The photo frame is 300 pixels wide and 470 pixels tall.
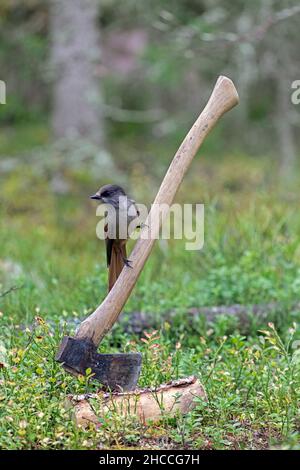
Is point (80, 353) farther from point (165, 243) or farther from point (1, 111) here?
point (1, 111)

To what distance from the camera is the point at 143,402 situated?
4.21 meters

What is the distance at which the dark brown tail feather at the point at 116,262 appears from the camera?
14.9 feet

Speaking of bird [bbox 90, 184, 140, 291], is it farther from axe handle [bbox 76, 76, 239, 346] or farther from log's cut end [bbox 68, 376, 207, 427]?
log's cut end [bbox 68, 376, 207, 427]

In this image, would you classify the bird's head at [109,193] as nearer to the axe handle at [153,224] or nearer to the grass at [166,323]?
the axe handle at [153,224]

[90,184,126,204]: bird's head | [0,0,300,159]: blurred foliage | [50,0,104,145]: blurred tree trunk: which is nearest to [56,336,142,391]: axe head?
[90,184,126,204]: bird's head

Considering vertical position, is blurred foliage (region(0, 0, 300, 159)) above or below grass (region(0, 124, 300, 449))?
above

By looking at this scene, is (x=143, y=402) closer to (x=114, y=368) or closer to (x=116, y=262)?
(x=114, y=368)

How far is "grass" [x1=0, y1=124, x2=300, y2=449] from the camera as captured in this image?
159 inches

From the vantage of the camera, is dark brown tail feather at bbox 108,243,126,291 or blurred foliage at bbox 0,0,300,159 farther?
blurred foliage at bbox 0,0,300,159

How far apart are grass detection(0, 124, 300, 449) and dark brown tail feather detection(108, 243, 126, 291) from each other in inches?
16.2

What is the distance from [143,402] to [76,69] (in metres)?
9.35

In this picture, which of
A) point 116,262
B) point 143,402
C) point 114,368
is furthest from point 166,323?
point 143,402

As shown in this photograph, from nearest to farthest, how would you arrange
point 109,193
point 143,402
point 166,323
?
point 143,402 → point 109,193 → point 166,323

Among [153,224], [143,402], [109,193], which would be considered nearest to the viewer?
[143,402]
